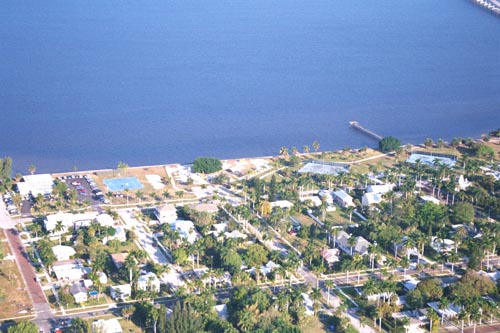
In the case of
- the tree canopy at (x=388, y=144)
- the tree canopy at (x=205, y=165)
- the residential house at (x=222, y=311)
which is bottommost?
the residential house at (x=222, y=311)

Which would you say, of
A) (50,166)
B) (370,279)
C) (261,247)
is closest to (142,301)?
(261,247)

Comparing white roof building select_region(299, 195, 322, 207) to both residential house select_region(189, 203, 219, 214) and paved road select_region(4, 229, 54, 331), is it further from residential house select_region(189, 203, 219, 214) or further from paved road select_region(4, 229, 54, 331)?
paved road select_region(4, 229, 54, 331)

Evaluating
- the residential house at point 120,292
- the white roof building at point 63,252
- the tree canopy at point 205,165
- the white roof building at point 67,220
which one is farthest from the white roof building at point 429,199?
the white roof building at point 63,252

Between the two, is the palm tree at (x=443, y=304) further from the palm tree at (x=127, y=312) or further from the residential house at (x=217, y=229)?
the palm tree at (x=127, y=312)

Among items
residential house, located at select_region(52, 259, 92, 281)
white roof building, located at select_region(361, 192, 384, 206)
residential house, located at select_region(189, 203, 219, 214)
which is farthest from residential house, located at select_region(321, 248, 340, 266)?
residential house, located at select_region(52, 259, 92, 281)

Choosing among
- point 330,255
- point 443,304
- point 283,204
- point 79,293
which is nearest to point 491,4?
point 283,204

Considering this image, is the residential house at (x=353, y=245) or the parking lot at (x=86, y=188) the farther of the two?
the parking lot at (x=86, y=188)
